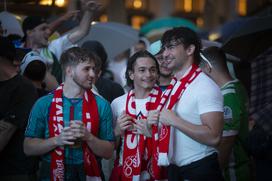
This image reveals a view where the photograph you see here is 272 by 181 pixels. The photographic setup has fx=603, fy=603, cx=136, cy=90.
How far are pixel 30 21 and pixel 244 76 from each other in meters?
2.82

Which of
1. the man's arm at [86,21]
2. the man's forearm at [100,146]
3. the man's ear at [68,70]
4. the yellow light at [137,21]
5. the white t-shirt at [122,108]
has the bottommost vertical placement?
the man's forearm at [100,146]

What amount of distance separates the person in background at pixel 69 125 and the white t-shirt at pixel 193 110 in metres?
0.53

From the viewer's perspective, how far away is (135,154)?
16.7 ft

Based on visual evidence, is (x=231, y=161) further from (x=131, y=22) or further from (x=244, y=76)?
(x=131, y=22)

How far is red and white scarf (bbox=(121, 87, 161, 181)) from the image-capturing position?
16.6 feet

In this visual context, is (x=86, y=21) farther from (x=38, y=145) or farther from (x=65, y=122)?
(x=38, y=145)

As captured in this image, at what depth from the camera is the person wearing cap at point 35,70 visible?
588 cm

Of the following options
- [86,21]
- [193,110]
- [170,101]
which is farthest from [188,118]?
[86,21]

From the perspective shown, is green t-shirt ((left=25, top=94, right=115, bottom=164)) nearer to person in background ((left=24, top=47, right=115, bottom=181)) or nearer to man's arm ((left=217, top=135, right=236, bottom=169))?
person in background ((left=24, top=47, right=115, bottom=181))

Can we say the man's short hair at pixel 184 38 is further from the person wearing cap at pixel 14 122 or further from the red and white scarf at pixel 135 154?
the person wearing cap at pixel 14 122

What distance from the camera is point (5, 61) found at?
5.20 meters

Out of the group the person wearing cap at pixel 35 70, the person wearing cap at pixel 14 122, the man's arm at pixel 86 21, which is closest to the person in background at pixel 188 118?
the person wearing cap at pixel 14 122

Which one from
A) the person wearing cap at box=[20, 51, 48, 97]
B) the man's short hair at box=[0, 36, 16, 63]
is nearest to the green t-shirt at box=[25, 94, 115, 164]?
the man's short hair at box=[0, 36, 16, 63]

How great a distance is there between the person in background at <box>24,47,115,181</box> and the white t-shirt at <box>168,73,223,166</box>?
53cm
